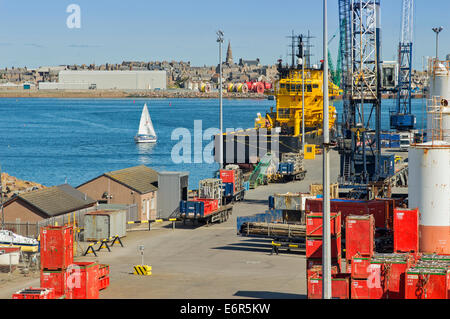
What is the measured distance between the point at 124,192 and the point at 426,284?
27.1 metres

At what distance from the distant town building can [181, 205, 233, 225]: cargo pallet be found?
3.84 m

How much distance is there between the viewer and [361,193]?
47.7 m

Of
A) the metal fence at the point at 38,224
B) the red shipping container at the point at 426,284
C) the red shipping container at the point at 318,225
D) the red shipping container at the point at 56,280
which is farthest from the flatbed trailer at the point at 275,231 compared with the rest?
the red shipping container at the point at 56,280

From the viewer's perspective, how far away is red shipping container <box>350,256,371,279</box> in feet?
81.8

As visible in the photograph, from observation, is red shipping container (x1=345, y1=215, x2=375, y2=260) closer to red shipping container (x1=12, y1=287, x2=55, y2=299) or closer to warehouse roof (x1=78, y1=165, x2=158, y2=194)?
red shipping container (x1=12, y1=287, x2=55, y2=299)

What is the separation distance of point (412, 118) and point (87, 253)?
212 feet

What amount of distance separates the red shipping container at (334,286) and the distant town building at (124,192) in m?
22.9

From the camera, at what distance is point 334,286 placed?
24.9 meters

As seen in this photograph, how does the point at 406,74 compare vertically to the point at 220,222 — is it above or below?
above

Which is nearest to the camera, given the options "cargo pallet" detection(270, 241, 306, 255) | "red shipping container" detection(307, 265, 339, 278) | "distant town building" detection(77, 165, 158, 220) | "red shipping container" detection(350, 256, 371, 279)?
"red shipping container" detection(350, 256, 371, 279)

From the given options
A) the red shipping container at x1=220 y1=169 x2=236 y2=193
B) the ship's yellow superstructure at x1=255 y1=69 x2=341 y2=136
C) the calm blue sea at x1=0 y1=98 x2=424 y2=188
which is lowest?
the calm blue sea at x1=0 y1=98 x2=424 y2=188

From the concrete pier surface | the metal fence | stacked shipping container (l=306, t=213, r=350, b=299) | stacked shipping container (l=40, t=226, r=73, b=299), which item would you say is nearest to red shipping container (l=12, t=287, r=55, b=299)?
stacked shipping container (l=40, t=226, r=73, b=299)
